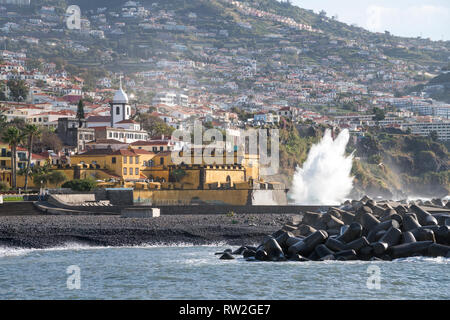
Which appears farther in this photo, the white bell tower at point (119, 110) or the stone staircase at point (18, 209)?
the white bell tower at point (119, 110)

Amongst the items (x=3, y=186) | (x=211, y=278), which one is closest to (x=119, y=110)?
(x=3, y=186)

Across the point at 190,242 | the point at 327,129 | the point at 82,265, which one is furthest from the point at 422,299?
the point at 327,129

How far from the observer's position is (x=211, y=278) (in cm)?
1827

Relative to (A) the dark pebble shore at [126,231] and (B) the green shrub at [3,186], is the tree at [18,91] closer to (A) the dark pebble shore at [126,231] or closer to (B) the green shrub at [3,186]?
(B) the green shrub at [3,186]

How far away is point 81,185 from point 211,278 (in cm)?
2314

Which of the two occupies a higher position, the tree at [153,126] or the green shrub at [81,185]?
the tree at [153,126]

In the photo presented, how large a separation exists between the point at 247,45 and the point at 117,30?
112ft

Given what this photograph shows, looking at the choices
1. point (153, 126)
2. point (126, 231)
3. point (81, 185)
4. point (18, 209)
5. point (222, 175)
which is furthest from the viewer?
point (153, 126)

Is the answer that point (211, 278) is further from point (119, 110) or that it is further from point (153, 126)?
point (153, 126)

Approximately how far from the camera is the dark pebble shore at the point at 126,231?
26469mm

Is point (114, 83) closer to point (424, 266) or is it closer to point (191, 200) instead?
point (191, 200)

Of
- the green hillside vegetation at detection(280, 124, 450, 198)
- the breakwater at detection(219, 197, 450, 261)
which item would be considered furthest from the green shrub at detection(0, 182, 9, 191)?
the green hillside vegetation at detection(280, 124, 450, 198)

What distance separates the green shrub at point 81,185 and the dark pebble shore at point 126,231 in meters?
7.75

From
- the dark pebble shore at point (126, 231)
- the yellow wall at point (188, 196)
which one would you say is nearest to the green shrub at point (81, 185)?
the yellow wall at point (188, 196)
